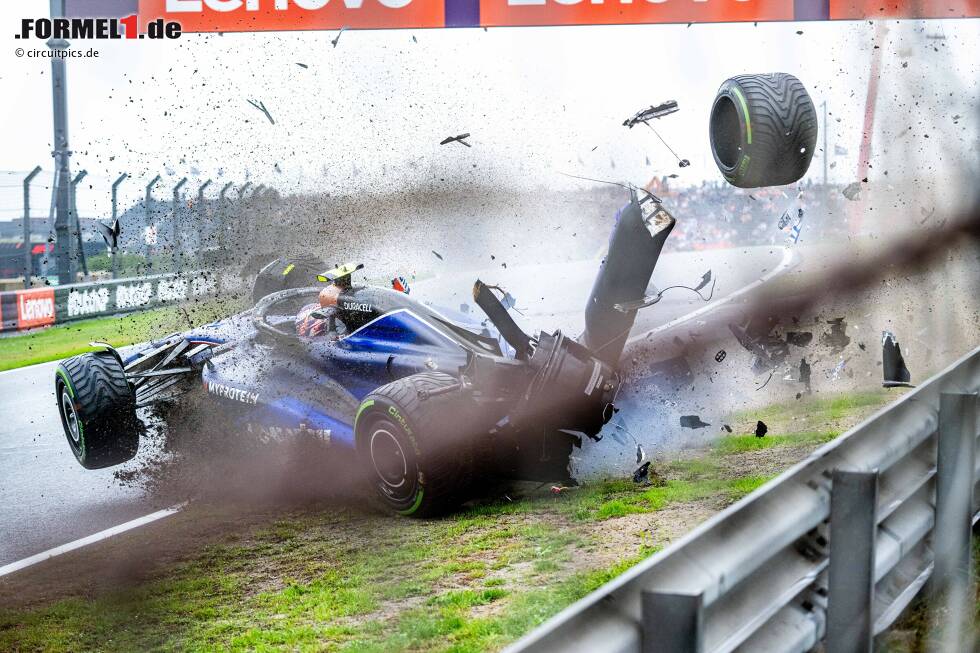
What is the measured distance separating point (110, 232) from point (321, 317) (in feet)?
6.05

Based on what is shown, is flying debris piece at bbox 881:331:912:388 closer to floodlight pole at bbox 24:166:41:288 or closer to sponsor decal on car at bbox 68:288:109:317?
sponsor decal on car at bbox 68:288:109:317

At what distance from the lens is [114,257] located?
22.2 feet

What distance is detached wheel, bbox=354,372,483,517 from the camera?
5416 mm

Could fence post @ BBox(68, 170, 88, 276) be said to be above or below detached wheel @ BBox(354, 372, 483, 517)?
above

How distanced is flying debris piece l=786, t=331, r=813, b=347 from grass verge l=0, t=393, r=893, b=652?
180cm

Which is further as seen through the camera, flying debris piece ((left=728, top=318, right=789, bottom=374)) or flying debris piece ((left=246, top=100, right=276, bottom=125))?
flying debris piece ((left=728, top=318, right=789, bottom=374))

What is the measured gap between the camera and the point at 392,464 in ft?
18.3

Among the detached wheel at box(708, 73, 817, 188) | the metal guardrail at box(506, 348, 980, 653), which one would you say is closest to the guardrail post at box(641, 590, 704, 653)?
the metal guardrail at box(506, 348, 980, 653)

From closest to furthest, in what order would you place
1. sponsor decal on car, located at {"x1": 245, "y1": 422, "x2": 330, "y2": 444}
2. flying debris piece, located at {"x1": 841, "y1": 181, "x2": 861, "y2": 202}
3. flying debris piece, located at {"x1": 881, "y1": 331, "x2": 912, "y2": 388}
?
sponsor decal on car, located at {"x1": 245, "y1": 422, "x2": 330, "y2": 444} < flying debris piece, located at {"x1": 841, "y1": 181, "x2": 861, "y2": 202} < flying debris piece, located at {"x1": 881, "y1": 331, "x2": 912, "y2": 388}

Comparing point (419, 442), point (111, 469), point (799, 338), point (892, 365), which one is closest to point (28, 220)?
point (111, 469)

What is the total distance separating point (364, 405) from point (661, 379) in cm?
214

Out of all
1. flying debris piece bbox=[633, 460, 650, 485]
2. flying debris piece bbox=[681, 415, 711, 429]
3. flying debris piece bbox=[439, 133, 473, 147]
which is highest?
flying debris piece bbox=[439, 133, 473, 147]

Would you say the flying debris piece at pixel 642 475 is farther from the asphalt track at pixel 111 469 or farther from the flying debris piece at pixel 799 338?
the flying debris piece at pixel 799 338

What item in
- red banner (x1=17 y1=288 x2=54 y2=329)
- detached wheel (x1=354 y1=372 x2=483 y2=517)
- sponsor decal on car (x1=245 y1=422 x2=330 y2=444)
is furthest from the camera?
red banner (x1=17 y1=288 x2=54 y2=329)
